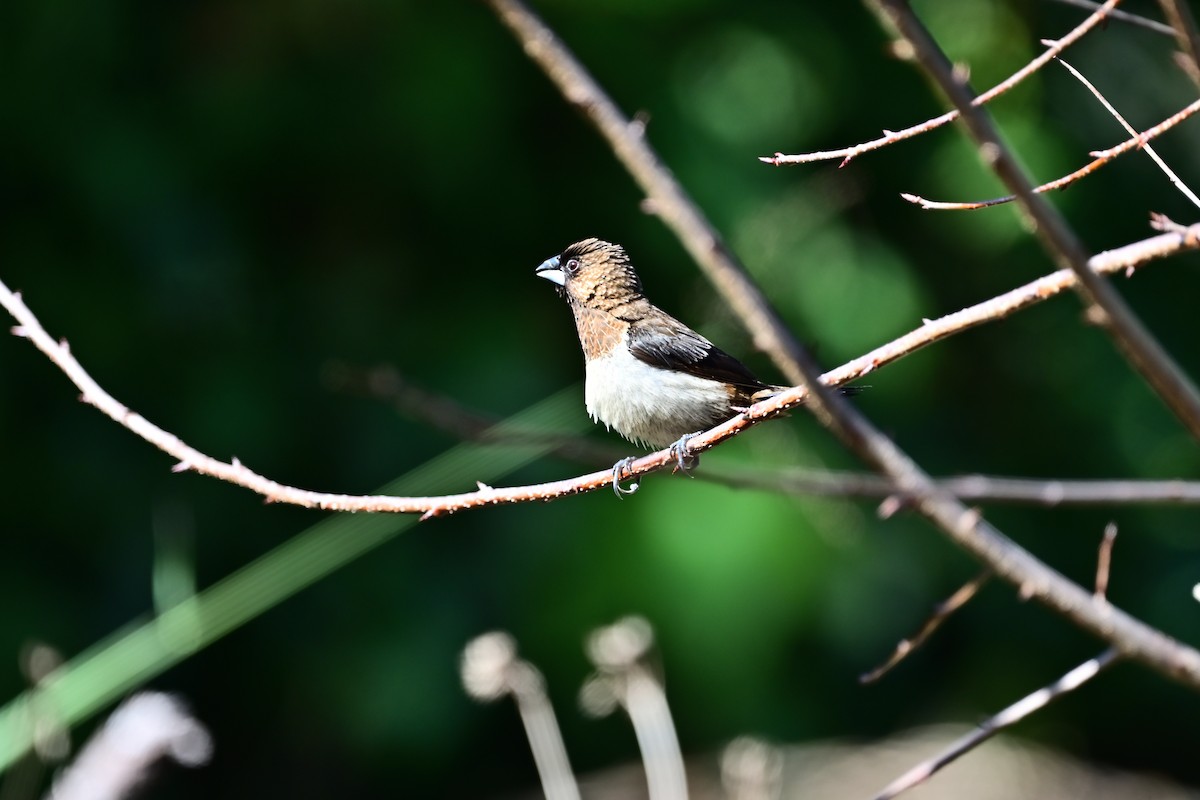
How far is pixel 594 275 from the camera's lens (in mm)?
2459

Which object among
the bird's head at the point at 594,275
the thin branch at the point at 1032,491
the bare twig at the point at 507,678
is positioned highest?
the bird's head at the point at 594,275

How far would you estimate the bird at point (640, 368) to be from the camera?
2.47 meters

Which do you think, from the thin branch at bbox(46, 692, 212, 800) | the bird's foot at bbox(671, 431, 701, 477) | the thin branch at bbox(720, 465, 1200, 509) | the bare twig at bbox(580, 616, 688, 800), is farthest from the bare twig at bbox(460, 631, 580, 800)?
the thin branch at bbox(720, 465, 1200, 509)

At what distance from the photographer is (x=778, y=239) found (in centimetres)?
443

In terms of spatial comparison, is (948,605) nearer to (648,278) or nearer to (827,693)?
(648,278)

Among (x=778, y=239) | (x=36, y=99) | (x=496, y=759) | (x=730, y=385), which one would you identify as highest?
(x=36, y=99)

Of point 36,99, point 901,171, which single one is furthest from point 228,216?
point 901,171

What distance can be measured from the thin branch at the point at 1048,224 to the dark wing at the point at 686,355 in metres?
1.55

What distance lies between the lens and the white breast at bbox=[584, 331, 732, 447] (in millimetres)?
2520

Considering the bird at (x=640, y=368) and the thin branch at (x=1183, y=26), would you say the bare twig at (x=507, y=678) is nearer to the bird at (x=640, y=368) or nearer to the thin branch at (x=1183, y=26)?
the bird at (x=640, y=368)

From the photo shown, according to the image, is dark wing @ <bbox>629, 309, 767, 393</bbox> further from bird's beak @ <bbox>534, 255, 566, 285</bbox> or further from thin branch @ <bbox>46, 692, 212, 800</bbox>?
thin branch @ <bbox>46, 692, 212, 800</bbox>

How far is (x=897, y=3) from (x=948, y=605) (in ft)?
2.55

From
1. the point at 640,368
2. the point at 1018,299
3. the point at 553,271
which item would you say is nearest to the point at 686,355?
the point at 640,368

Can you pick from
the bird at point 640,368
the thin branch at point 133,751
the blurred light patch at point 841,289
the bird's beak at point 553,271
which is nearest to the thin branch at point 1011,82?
the bird's beak at point 553,271
